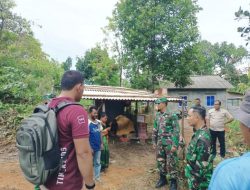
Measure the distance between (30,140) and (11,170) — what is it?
657 cm

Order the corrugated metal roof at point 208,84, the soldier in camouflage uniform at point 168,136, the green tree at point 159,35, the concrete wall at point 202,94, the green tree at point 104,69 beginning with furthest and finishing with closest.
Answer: the concrete wall at point 202,94, the corrugated metal roof at point 208,84, the green tree at point 104,69, the green tree at point 159,35, the soldier in camouflage uniform at point 168,136

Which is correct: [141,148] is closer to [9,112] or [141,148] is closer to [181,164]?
[181,164]

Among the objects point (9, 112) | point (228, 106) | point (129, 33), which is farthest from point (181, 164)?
point (228, 106)

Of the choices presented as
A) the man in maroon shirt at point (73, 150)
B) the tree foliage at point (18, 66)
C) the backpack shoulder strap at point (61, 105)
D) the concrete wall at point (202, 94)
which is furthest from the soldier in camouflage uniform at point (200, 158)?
the concrete wall at point (202, 94)

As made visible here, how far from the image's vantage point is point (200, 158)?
4.35 metres

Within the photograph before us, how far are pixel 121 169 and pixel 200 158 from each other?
485 centimetres

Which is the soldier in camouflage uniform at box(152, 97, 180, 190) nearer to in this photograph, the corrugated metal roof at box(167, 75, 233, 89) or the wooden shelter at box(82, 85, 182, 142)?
the wooden shelter at box(82, 85, 182, 142)

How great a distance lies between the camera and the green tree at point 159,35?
17.6m

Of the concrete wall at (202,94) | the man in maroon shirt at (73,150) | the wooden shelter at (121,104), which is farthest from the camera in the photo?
the concrete wall at (202,94)

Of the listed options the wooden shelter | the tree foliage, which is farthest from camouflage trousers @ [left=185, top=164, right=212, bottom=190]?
the tree foliage

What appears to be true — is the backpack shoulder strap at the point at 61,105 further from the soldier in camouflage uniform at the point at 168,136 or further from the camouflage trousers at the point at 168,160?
the camouflage trousers at the point at 168,160

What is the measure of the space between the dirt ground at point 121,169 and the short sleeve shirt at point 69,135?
14.8 feet

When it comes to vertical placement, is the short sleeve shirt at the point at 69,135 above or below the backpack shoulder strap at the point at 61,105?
below

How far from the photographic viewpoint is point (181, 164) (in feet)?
23.3
